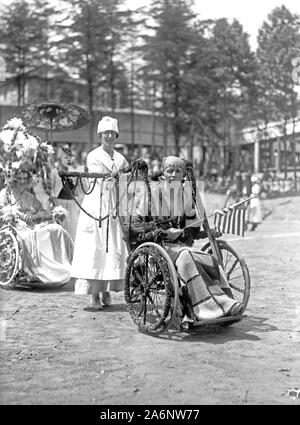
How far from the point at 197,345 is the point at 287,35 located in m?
11.5

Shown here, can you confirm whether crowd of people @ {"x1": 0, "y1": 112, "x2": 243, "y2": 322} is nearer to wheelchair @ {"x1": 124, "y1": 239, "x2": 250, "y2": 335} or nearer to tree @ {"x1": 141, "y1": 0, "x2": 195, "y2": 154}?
wheelchair @ {"x1": 124, "y1": 239, "x2": 250, "y2": 335}

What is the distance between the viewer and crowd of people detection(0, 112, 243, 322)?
197 inches

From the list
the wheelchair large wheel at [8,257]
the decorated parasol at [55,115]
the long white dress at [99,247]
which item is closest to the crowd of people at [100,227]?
the long white dress at [99,247]

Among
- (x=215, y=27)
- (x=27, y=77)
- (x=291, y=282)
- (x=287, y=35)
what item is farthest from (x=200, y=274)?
(x=27, y=77)

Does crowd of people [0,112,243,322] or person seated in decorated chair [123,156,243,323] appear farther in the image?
crowd of people [0,112,243,322]

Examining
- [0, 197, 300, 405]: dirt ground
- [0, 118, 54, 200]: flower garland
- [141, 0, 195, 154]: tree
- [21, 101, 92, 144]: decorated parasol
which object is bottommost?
[0, 197, 300, 405]: dirt ground

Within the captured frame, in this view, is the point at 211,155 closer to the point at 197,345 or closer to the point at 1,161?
the point at 1,161

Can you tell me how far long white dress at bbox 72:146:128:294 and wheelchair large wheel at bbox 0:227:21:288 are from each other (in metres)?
1.48

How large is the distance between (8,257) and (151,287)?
2918 mm

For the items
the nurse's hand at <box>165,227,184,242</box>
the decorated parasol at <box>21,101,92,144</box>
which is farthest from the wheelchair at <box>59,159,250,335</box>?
the decorated parasol at <box>21,101,92,144</box>

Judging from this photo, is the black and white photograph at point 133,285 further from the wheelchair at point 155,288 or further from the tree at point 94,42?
the tree at point 94,42

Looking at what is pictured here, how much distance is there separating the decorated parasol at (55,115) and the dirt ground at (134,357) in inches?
167

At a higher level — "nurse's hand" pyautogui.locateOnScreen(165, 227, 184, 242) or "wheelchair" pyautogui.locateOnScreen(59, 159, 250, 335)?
"nurse's hand" pyautogui.locateOnScreen(165, 227, 184, 242)

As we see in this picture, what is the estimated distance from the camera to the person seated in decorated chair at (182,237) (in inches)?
193
